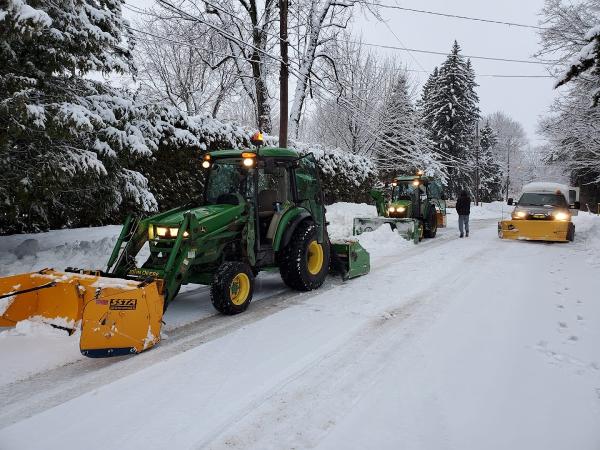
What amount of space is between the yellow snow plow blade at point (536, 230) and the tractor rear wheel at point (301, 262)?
27.7ft

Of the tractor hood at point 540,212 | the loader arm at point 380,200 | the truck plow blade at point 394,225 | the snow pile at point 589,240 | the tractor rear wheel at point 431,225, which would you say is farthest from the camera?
the loader arm at point 380,200

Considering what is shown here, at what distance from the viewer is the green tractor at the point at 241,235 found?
5.27m

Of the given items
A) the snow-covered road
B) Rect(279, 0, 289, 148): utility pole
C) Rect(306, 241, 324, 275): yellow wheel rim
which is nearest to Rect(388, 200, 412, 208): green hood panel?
Rect(279, 0, 289, 148): utility pole

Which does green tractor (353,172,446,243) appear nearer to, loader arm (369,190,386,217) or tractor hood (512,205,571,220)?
loader arm (369,190,386,217)

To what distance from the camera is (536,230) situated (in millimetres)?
13000

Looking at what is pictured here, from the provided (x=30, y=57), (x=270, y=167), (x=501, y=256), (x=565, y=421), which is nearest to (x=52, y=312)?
(x=270, y=167)

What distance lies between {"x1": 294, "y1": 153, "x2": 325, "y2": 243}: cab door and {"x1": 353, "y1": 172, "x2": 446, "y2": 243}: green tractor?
6264 mm

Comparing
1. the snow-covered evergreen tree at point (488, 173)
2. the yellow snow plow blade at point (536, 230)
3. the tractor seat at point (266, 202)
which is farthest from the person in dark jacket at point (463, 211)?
the snow-covered evergreen tree at point (488, 173)

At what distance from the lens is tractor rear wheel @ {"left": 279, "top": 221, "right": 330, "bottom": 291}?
6.68 m

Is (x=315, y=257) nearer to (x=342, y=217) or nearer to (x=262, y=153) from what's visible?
(x=262, y=153)

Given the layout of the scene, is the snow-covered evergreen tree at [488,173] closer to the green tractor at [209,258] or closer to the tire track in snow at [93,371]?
the green tractor at [209,258]

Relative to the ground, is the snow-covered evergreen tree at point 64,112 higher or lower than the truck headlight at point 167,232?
higher

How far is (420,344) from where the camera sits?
180 inches

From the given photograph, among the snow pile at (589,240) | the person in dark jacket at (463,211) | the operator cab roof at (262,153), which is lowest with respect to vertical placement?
the snow pile at (589,240)
